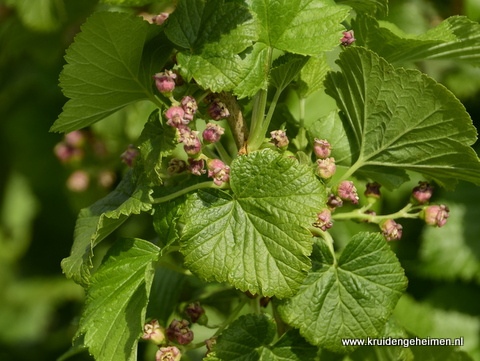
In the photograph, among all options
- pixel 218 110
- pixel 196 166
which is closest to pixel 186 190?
pixel 196 166

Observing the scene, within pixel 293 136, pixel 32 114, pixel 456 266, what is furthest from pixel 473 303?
pixel 32 114

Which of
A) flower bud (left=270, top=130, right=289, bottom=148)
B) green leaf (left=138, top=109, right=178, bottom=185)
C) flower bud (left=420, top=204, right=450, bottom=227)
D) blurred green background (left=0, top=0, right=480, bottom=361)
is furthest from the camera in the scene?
blurred green background (left=0, top=0, right=480, bottom=361)

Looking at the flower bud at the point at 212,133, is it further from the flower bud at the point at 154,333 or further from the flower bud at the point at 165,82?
the flower bud at the point at 154,333

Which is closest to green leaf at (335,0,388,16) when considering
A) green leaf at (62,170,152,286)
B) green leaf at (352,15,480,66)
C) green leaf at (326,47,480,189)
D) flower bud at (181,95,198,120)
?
green leaf at (352,15,480,66)

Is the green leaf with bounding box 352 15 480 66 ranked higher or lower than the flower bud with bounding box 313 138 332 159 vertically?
higher

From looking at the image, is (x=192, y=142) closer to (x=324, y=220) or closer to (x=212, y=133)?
(x=212, y=133)

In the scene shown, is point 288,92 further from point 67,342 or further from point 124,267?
point 67,342

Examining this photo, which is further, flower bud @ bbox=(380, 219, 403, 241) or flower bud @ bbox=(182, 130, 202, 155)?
flower bud @ bbox=(380, 219, 403, 241)

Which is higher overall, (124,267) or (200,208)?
(200,208)

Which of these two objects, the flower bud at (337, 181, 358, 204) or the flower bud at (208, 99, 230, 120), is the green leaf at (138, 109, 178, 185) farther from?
the flower bud at (337, 181, 358, 204)
